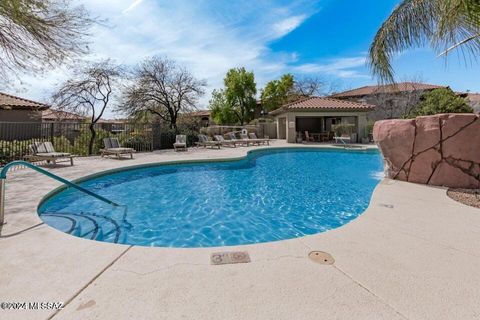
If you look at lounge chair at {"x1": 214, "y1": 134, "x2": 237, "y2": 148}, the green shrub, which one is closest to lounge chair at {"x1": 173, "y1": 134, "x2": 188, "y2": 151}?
lounge chair at {"x1": 214, "y1": 134, "x2": 237, "y2": 148}

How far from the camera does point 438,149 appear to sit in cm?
618

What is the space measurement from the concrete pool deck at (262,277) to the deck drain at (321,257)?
0.22 feet

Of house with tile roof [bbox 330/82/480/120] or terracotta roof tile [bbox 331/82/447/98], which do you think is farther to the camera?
terracotta roof tile [bbox 331/82/447/98]

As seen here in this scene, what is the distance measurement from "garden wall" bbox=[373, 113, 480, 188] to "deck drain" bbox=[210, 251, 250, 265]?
611cm

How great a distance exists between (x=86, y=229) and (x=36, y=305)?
9.19 ft

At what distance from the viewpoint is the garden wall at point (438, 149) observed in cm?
595

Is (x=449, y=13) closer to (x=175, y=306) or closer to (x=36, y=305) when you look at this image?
(x=175, y=306)

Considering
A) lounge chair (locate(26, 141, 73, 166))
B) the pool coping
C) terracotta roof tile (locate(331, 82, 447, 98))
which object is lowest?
the pool coping

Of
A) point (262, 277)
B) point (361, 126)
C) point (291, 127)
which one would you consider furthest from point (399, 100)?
point (262, 277)

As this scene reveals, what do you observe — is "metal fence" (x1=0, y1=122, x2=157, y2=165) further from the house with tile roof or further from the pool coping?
the house with tile roof

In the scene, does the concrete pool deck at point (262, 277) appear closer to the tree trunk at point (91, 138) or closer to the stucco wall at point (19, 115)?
the tree trunk at point (91, 138)

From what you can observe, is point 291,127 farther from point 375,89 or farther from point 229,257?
point 229,257

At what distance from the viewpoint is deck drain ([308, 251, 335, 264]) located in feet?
8.52

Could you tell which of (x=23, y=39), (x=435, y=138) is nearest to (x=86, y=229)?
(x=23, y=39)
